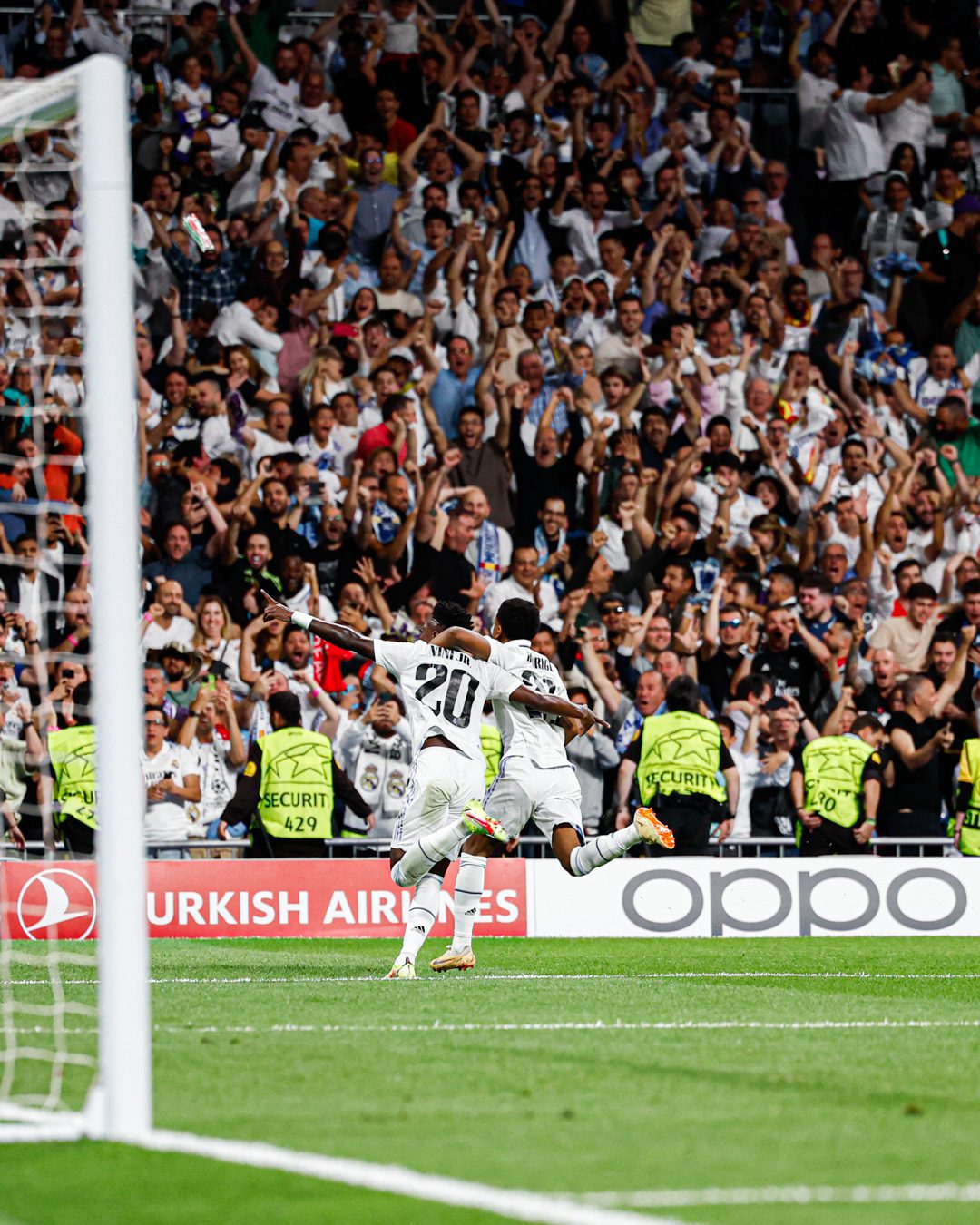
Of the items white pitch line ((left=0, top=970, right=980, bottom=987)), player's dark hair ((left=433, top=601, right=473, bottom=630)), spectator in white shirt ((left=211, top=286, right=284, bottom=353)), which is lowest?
white pitch line ((left=0, top=970, right=980, bottom=987))

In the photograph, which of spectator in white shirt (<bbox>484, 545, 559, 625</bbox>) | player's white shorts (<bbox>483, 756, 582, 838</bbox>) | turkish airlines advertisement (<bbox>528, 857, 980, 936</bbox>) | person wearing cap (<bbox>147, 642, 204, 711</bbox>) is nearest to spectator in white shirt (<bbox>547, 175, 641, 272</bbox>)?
spectator in white shirt (<bbox>484, 545, 559, 625</bbox>)

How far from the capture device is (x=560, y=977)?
1139cm

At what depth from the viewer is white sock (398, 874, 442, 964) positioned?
36.2 feet

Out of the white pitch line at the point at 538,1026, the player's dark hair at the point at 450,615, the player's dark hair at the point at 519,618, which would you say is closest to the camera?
the white pitch line at the point at 538,1026

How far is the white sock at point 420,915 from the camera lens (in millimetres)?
11047

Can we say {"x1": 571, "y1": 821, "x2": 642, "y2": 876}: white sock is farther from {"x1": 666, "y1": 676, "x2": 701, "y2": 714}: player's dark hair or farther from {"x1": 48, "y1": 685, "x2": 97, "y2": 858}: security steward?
{"x1": 48, "y1": 685, "x2": 97, "y2": 858}: security steward

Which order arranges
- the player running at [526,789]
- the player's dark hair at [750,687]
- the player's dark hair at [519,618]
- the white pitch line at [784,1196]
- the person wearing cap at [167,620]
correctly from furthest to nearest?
1. the player's dark hair at [750,687]
2. the person wearing cap at [167,620]
3. the player's dark hair at [519,618]
4. the player running at [526,789]
5. the white pitch line at [784,1196]

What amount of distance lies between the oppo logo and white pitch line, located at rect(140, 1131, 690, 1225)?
389 inches

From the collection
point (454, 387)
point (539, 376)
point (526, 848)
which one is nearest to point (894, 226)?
point (539, 376)

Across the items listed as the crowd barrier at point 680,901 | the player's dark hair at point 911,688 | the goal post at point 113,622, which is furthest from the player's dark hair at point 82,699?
the goal post at point 113,622

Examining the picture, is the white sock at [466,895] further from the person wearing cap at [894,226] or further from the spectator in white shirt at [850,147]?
the spectator in white shirt at [850,147]

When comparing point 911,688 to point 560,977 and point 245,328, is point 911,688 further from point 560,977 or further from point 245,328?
point 245,328

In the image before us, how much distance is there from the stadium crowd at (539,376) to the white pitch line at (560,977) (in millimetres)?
3326

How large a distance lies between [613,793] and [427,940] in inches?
90.8
